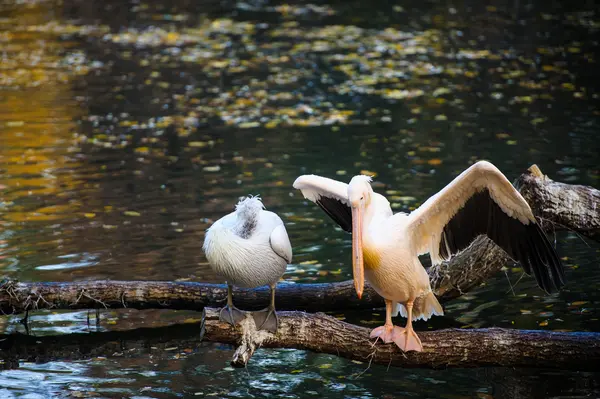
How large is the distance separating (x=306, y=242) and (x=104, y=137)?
206 inches

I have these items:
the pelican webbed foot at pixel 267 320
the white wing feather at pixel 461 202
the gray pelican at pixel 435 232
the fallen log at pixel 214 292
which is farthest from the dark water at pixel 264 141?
the white wing feather at pixel 461 202

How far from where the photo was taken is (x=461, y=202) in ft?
18.9

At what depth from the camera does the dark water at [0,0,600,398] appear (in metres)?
6.61

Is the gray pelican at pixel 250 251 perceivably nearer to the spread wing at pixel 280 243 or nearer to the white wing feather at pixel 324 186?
the spread wing at pixel 280 243

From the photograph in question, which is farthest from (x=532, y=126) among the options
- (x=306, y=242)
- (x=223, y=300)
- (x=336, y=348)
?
(x=336, y=348)

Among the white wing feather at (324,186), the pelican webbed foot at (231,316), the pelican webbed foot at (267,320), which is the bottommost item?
the pelican webbed foot at (267,320)

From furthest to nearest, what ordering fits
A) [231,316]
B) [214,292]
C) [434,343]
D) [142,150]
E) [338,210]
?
1. [142,150]
2. [214,292]
3. [338,210]
4. [434,343]
5. [231,316]

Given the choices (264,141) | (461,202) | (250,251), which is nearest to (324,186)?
(250,251)

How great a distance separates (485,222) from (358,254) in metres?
1.01

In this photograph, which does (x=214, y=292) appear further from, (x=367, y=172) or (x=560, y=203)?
(x=367, y=172)

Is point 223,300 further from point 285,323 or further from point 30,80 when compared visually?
point 30,80

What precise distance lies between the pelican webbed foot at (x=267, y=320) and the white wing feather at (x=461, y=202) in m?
1.04

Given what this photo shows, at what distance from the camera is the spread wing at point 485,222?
5.57 metres

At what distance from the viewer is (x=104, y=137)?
13.1 metres
